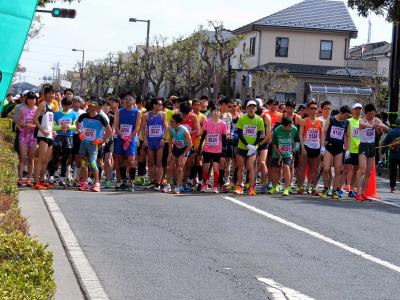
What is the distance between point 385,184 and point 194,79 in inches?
1914

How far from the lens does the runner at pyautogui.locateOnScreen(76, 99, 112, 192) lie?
15859 mm

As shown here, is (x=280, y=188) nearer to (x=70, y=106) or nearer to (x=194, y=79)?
(x=70, y=106)

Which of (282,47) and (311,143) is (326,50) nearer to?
(282,47)

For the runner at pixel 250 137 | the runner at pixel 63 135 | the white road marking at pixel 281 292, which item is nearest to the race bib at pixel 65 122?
the runner at pixel 63 135

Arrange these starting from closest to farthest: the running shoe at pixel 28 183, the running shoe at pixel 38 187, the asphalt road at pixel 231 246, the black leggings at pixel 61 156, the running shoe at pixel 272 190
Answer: the asphalt road at pixel 231 246 → the running shoe at pixel 38 187 → the running shoe at pixel 28 183 → the black leggings at pixel 61 156 → the running shoe at pixel 272 190

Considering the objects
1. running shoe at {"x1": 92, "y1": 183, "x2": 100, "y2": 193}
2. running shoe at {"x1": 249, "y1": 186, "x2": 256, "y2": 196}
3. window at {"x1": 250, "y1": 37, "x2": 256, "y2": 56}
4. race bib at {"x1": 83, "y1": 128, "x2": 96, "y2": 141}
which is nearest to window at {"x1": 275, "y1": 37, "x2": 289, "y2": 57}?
window at {"x1": 250, "y1": 37, "x2": 256, "y2": 56}

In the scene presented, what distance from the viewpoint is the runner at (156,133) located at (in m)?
16.6

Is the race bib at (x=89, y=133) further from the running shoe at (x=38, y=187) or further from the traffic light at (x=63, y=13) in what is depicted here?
the traffic light at (x=63, y=13)

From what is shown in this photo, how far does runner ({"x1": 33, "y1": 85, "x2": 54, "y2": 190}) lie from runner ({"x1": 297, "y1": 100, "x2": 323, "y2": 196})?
17.3ft

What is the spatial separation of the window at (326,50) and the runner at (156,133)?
49.2 m

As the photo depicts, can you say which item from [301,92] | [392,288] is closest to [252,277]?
[392,288]

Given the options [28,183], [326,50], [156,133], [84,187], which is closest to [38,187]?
[28,183]

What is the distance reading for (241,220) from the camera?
12367 millimetres

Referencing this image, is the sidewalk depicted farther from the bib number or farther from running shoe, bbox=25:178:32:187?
the bib number
